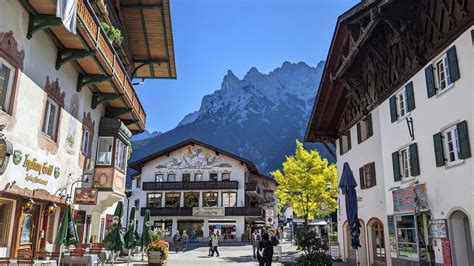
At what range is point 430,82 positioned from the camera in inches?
535

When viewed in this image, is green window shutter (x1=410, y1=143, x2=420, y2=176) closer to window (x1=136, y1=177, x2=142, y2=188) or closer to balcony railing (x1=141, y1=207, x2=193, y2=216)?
balcony railing (x1=141, y1=207, x2=193, y2=216)

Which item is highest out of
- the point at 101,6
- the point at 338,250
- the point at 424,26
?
the point at 101,6

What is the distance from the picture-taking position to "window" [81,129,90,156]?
1595 cm

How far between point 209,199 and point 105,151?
1441 inches

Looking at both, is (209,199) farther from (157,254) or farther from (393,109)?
(393,109)

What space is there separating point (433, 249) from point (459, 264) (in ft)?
5.62

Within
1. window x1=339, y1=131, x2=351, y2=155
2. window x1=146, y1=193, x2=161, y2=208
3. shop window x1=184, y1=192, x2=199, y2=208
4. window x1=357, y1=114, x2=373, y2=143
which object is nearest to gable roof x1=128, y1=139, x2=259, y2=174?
window x1=146, y1=193, x2=161, y2=208

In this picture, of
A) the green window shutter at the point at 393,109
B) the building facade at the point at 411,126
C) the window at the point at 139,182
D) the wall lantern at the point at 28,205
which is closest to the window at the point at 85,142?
the wall lantern at the point at 28,205

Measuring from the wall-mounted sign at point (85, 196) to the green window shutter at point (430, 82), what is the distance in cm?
1198

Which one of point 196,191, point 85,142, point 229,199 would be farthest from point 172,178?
point 85,142

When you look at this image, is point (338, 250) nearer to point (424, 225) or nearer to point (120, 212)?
point (424, 225)

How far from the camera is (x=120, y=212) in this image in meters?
17.2

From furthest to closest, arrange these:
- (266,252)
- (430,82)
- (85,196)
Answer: (266,252) → (85,196) → (430,82)

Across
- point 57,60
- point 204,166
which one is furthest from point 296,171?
point 57,60
